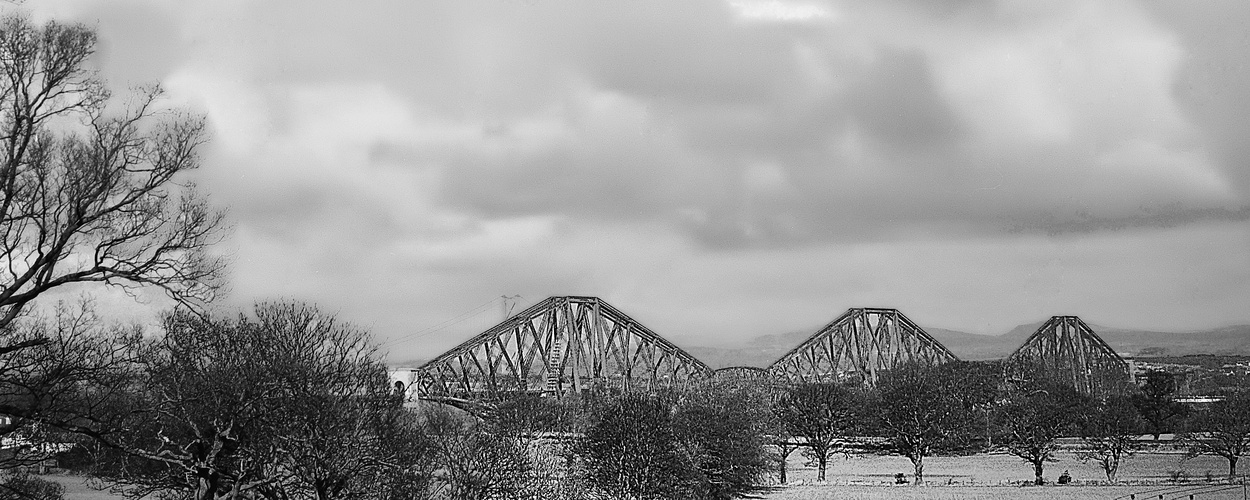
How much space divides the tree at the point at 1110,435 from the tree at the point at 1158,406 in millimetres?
15632

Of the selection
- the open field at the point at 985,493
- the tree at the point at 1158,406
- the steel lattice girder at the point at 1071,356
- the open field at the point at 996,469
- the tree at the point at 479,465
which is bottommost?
the open field at the point at 985,493

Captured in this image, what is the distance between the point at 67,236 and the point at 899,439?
76.2 meters

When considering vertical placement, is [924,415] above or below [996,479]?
above

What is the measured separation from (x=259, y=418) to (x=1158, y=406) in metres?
111

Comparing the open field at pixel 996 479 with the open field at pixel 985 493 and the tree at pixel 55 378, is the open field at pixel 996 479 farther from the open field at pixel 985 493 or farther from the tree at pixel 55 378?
the tree at pixel 55 378

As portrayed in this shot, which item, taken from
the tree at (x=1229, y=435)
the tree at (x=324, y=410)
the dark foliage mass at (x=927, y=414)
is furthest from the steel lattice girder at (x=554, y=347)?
the tree at (x=324, y=410)

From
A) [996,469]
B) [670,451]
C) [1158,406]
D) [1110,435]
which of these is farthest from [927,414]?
[670,451]

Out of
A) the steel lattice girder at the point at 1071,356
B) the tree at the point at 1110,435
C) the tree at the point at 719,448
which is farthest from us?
the steel lattice girder at the point at 1071,356

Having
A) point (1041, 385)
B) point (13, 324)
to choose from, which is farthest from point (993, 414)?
point (13, 324)

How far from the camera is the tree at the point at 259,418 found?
18.2 metres

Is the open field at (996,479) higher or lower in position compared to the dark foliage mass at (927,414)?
lower

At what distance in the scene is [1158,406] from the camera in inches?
4345

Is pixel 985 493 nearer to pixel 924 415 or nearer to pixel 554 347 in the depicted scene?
pixel 924 415

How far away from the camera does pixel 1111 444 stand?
7281 cm
